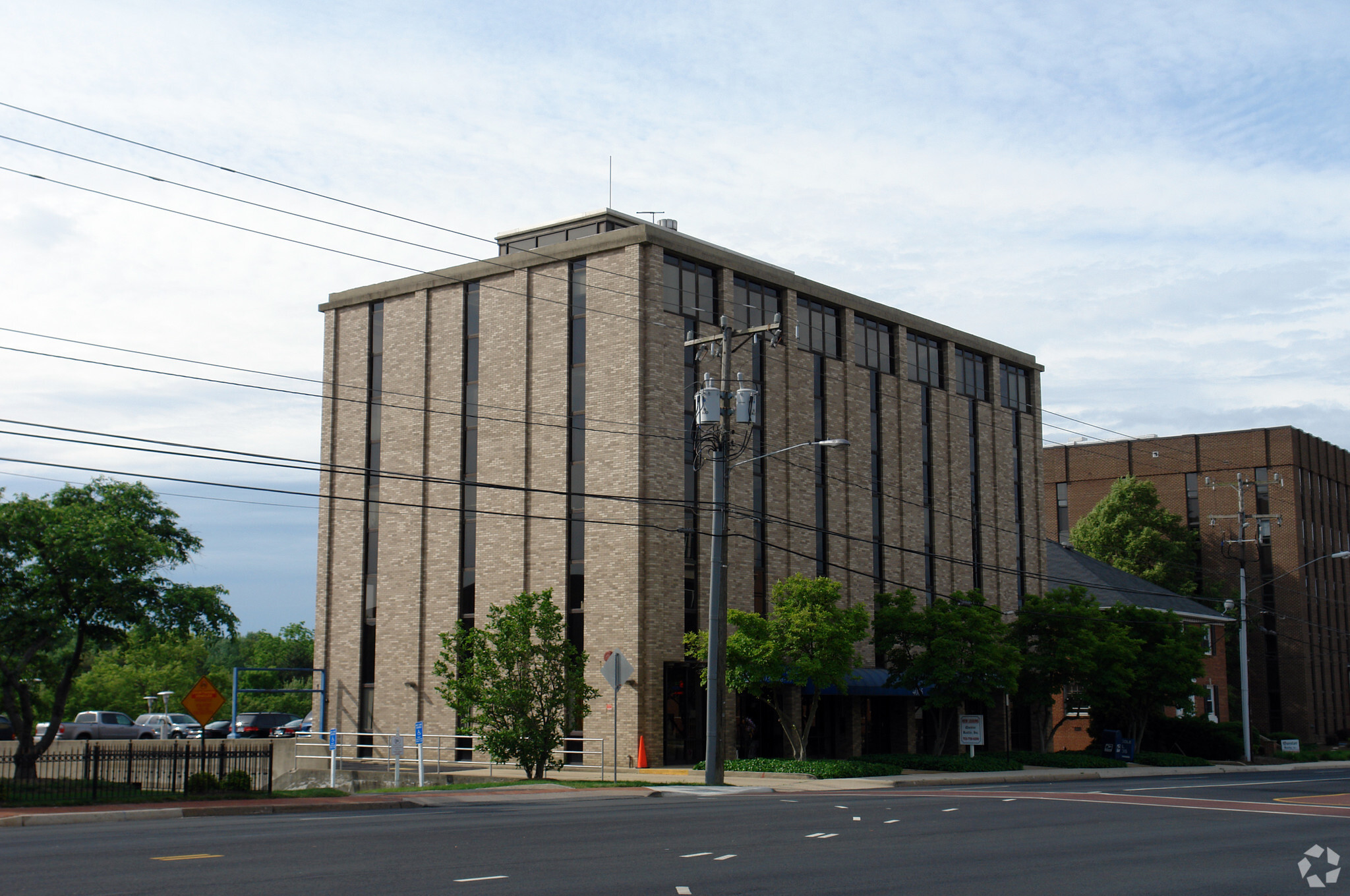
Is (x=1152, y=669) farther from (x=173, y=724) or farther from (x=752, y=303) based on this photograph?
(x=173, y=724)

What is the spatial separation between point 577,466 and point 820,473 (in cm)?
982

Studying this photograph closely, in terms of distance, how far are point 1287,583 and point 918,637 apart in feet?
163

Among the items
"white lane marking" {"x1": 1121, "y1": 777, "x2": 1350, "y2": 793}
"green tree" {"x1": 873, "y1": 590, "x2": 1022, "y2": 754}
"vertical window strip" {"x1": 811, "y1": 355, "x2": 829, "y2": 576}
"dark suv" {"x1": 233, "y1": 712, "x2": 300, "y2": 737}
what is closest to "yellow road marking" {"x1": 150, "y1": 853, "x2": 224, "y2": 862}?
"white lane marking" {"x1": 1121, "y1": 777, "x2": 1350, "y2": 793}

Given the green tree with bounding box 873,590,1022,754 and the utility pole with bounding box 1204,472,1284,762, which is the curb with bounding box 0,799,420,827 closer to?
the green tree with bounding box 873,590,1022,754

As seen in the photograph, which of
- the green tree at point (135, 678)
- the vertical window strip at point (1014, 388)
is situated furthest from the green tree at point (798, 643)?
the green tree at point (135, 678)

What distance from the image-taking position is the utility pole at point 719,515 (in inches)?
1158

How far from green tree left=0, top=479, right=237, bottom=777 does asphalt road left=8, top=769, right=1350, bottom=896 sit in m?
14.1

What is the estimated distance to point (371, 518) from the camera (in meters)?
44.3

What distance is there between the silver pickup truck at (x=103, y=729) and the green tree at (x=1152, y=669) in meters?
40.4

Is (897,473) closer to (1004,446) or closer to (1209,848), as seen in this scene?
(1004,446)

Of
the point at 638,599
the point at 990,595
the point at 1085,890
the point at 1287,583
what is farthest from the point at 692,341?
the point at 1287,583

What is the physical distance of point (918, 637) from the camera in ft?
129

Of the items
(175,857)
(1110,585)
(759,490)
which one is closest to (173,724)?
(759,490)

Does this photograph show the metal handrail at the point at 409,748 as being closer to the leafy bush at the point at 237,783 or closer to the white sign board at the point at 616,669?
the white sign board at the point at 616,669
